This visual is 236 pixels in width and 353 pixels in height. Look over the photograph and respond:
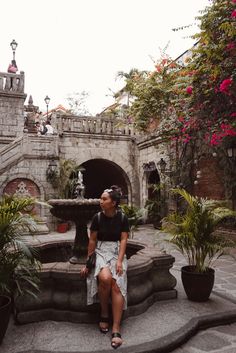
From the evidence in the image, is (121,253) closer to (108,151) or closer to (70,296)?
(70,296)

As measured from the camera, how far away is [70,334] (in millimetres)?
3092

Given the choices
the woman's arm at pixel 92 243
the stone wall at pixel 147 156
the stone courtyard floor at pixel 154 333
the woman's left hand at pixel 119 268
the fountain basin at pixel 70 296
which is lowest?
the stone courtyard floor at pixel 154 333

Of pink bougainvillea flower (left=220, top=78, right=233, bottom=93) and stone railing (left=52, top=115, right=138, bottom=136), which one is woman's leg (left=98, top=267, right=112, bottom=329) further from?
stone railing (left=52, top=115, right=138, bottom=136)

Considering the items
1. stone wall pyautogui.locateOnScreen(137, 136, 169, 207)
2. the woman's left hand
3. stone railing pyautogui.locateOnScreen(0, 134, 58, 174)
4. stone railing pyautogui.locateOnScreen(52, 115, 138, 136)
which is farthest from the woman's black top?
stone railing pyautogui.locateOnScreen(52, 115, 138, 136)

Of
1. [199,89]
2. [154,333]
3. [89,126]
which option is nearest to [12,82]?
[89,126]

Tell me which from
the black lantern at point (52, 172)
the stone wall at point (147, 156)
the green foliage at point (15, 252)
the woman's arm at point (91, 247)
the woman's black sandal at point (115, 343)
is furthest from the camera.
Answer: the black lantern at point (52, 172)

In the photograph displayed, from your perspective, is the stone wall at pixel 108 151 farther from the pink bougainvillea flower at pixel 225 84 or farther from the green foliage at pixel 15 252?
the green foliage at pixel 15 252

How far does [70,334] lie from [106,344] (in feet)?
1.45

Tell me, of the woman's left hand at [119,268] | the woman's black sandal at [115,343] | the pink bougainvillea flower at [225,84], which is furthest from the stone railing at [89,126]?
the woman's black sandal at [115,343]

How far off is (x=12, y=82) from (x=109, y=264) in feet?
44.6

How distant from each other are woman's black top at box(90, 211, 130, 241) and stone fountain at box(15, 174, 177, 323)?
47 centimetres

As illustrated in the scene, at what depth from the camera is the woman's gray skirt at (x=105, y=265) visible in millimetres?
3203

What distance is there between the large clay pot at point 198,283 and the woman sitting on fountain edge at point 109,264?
111 centimetres

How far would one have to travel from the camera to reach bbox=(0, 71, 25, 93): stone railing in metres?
14.3
